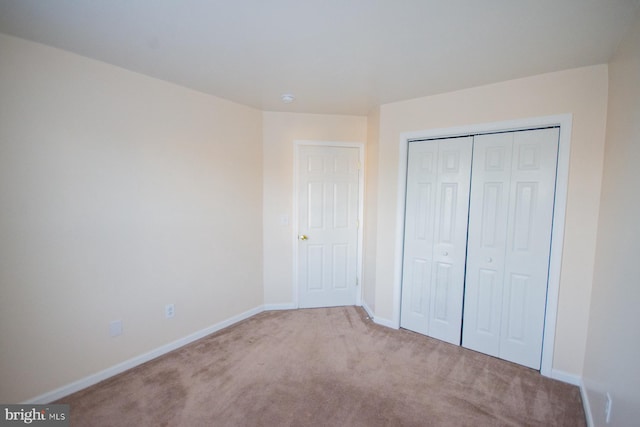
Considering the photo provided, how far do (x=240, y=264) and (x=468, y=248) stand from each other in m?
2.33

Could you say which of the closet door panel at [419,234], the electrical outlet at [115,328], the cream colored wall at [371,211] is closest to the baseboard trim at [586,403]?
the closet door panel at [419,234]

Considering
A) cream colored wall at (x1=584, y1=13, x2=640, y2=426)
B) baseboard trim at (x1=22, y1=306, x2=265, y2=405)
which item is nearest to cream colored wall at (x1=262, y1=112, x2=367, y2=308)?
baseboard trim at (x1=22, y1=306, x2=265, y2=405)

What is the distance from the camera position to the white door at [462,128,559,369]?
2.20 m

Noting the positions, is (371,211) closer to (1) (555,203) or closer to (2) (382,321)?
(2) (382,321)

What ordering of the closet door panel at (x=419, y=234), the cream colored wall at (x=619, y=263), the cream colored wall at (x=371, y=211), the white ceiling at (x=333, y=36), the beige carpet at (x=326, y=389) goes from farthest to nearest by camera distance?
1. the cream colored wall at (x=371, y=211)
2. the closet door panel at (x=419, y=234)
3. the beige carpet at (x=326, y=389)
4. the white ceiling at (x=333, y=36)
5. the cream colored wall at (x=619, y=263)

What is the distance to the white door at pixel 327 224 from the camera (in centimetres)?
336

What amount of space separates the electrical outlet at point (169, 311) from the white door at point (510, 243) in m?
2.69

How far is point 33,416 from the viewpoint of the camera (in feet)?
5.66

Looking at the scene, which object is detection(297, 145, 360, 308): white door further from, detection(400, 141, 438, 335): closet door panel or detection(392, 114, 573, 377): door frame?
detection(392, 114, 573, 377): door frame

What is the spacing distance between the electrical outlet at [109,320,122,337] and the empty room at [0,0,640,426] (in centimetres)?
1

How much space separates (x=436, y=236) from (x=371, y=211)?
0.78 m

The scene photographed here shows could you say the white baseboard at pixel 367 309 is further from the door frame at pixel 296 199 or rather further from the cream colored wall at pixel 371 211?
the door frame at pixel 296 199

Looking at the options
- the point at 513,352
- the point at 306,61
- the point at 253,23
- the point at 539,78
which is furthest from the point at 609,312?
the point at 253,23

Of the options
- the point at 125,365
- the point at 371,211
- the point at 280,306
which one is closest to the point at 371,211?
the point at 371,211
